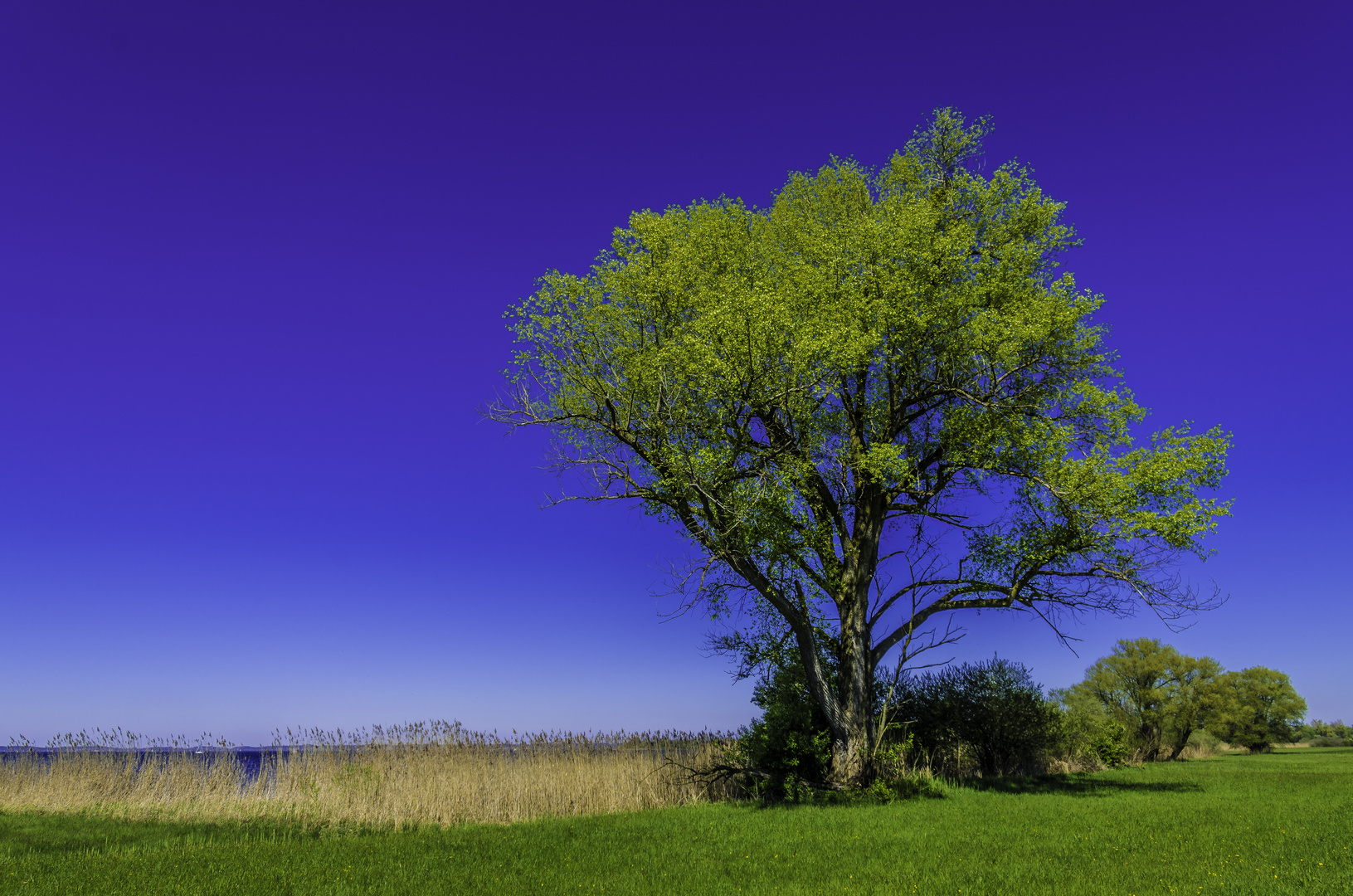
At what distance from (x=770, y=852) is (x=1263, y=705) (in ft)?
212

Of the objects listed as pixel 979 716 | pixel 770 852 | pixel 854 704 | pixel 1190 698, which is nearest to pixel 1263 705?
pixel 1190 698

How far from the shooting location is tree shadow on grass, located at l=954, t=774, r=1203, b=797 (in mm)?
18312

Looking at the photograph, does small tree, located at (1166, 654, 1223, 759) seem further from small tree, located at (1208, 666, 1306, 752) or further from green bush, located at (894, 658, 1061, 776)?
green bush, located at (894, 658, 1061, 776)

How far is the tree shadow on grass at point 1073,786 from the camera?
60.1 ft

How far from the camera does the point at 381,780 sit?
16.5m

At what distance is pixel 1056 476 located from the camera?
1711cm

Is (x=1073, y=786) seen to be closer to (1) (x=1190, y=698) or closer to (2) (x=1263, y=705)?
(1) (x=1190, y=698)

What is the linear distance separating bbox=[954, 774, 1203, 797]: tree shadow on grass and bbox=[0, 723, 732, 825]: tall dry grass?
7.35 meters

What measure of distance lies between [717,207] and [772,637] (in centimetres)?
1294

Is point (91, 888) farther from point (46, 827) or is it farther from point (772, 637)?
point (772, 637)

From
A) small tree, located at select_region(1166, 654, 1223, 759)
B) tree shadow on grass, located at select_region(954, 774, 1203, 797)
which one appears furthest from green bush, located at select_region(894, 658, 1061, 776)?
small tree, located at select_region(1166, 654, 1223, 759)

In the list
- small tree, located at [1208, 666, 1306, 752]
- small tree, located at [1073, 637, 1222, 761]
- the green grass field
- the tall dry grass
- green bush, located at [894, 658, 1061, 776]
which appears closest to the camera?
the green grass field

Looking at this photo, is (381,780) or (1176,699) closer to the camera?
(381,780)

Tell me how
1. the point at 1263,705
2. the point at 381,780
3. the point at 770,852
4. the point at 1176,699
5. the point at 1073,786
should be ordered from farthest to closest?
the point at 1263,705
the point at 1176,699
the point at 1073,786
the point at 381,780
the point at 770,852
